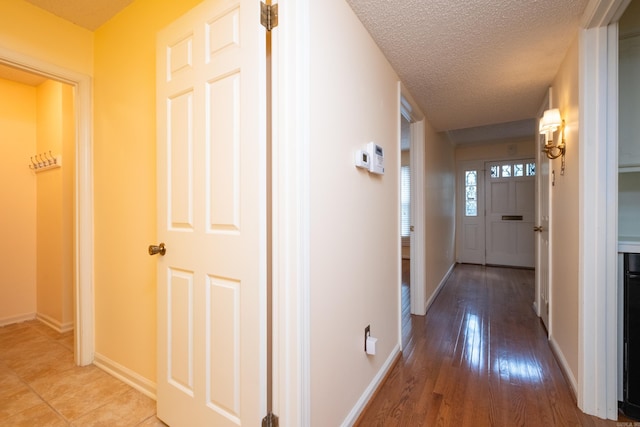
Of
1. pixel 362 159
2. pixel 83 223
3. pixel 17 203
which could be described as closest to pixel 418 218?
pixel 362 159

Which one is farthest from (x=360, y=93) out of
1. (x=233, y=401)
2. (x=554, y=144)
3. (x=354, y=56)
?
(x=554, y=144)

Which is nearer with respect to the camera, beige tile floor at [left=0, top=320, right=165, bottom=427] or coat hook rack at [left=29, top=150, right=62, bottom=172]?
beige tile floor at [left=0, top=320, right=165, bottom=427]

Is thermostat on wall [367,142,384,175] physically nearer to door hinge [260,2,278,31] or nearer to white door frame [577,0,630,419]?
door hinge [260,2,278,31]

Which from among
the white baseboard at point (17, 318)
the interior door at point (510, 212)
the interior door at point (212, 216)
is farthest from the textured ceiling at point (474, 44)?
the white baseboard at point (17, 318)

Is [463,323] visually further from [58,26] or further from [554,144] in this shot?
[58,26]

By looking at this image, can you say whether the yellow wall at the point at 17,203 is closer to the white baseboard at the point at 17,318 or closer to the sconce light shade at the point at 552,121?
the white baseboard at the point at 17,318

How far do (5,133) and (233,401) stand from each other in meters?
3.71

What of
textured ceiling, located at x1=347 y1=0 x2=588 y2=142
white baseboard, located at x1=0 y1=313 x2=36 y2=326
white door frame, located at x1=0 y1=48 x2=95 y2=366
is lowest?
white baseboard, located at x1=0 y1=313 x2=36 y2=326

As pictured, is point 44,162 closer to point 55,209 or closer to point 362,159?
point 55,209

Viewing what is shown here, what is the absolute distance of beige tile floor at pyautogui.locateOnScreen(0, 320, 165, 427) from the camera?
1564 millimetres

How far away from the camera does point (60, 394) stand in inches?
70.0

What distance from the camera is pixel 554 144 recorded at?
2391 millimetres

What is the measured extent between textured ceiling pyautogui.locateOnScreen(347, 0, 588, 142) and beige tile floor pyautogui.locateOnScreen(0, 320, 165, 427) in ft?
8.70

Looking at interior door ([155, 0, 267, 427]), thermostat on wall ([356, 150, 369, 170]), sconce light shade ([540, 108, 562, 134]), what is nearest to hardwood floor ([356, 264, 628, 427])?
interior door ([155, 0, 267, 427])
